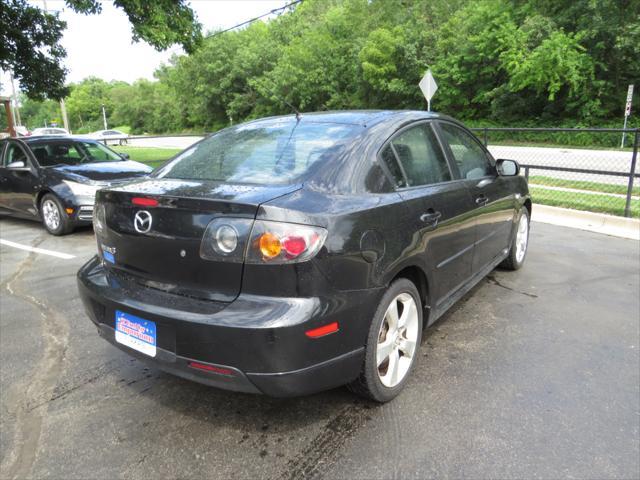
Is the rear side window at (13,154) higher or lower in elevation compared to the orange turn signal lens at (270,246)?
higher

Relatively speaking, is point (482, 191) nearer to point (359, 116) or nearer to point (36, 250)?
point (359, 116)

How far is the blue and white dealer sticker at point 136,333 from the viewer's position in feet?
7.81

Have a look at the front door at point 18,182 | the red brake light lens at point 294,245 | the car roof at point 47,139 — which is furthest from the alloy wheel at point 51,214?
the red brake light lens at point 294,245

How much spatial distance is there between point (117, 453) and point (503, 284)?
3.67 m

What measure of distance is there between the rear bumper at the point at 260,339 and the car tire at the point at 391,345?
3.3 inches

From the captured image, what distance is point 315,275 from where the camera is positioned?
217 cm

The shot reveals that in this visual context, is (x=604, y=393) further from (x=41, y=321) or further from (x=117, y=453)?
(x=41, y=321)

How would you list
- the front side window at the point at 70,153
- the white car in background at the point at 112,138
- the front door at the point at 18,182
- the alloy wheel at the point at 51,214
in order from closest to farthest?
the alloy wheel at the point at 51,214 → the front door at the point at 18,182 → the front side window at the point at 70,153 → the white car in background at the point at 112,138

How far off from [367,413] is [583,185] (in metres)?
8.91

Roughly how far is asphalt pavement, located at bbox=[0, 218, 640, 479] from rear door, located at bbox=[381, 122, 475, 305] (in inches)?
22.6

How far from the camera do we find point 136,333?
8.04 feet

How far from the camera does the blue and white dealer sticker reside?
2.38 m

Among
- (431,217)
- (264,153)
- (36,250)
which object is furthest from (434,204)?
(36,250)

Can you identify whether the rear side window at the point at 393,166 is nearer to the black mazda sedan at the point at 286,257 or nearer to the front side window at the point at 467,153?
the black mazda sedan at the point at 286,257
